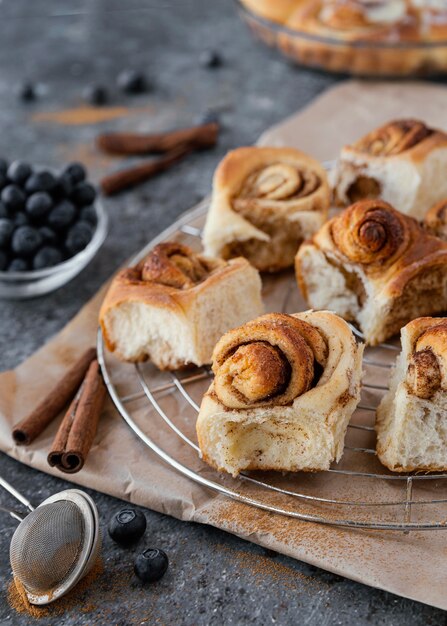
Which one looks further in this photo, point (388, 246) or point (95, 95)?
point (95, 95)

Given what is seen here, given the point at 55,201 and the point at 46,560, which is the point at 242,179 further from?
the point at 46,560

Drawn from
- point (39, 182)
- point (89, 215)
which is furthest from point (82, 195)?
point (39, 182)

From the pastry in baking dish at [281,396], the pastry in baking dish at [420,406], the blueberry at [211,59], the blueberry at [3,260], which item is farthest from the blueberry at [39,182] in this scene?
the blueberry at [211,59]

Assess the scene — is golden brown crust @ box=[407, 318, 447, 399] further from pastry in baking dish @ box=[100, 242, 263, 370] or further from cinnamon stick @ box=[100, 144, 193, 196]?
cinnamon stick @ box=[100, 144, 193, 196]

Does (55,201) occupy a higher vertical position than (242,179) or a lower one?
lower

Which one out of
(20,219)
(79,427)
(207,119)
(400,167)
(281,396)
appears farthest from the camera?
(207,119)

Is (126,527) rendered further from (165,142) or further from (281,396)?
(165,142)

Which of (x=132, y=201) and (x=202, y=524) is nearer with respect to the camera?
(x=202, y=524)

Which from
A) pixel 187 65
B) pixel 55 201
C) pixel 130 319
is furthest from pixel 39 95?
pixel 130 319
